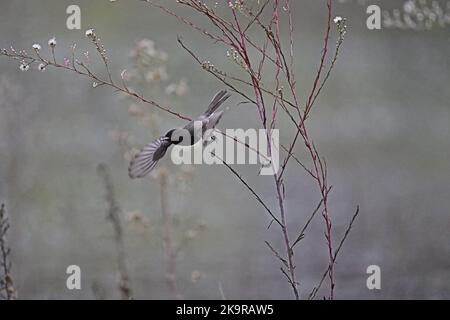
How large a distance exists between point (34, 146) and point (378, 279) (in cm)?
132

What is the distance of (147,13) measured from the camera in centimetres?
296

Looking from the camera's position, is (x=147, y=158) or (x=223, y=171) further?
(x=223, y=171)

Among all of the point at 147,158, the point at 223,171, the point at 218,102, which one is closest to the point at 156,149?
the point at 147,158

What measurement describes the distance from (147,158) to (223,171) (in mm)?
1657

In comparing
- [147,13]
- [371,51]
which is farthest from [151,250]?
[371,51]

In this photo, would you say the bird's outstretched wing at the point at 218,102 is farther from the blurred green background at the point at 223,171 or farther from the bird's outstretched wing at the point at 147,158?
the blurred green background at the point at 223,171

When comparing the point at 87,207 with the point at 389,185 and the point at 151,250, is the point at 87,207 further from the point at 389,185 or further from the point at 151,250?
the point at 389,185

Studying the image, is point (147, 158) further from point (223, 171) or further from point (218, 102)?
point (223, 171)

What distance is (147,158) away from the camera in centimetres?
117

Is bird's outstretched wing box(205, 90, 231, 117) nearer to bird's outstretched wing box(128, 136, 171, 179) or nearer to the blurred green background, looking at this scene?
bird's outstretched wing box(128, 136, 171, 179)

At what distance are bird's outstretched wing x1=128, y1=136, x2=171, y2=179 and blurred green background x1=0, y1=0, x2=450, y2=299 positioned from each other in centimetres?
111

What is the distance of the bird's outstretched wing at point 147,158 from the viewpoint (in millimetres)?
1155

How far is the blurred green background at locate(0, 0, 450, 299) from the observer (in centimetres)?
248

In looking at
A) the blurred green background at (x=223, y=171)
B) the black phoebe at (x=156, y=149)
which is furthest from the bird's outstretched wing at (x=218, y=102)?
the blurred green background at (x=223, y=171)
